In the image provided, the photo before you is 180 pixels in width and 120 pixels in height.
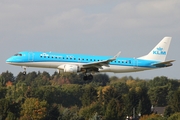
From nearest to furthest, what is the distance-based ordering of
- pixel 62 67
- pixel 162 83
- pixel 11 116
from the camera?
1. pixel 62 67
2. pixel 11 116
3. pixel 162 83

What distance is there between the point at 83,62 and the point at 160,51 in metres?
12.8

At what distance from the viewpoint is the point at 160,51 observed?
274 ft

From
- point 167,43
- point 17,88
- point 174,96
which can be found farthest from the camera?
point 17,88

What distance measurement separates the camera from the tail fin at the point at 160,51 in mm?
82375

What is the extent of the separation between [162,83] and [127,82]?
18136mm

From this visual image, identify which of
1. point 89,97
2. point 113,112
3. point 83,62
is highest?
point 83,62

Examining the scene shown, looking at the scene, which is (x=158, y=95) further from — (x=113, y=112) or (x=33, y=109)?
(x=33, y=109)

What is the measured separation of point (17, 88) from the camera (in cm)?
16325

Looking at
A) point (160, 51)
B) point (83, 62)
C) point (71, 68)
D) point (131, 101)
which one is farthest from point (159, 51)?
point (131, 101)

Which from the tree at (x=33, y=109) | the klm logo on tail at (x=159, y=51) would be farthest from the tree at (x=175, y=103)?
the klm logo on tail at (x=159, y=51)

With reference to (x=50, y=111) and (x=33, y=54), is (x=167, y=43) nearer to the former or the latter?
(x=33, y=54)

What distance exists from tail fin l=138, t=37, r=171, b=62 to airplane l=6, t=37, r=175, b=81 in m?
0.93

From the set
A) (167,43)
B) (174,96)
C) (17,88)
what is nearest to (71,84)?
(17,88)

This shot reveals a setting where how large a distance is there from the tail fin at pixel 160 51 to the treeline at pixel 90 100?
1415 inches
